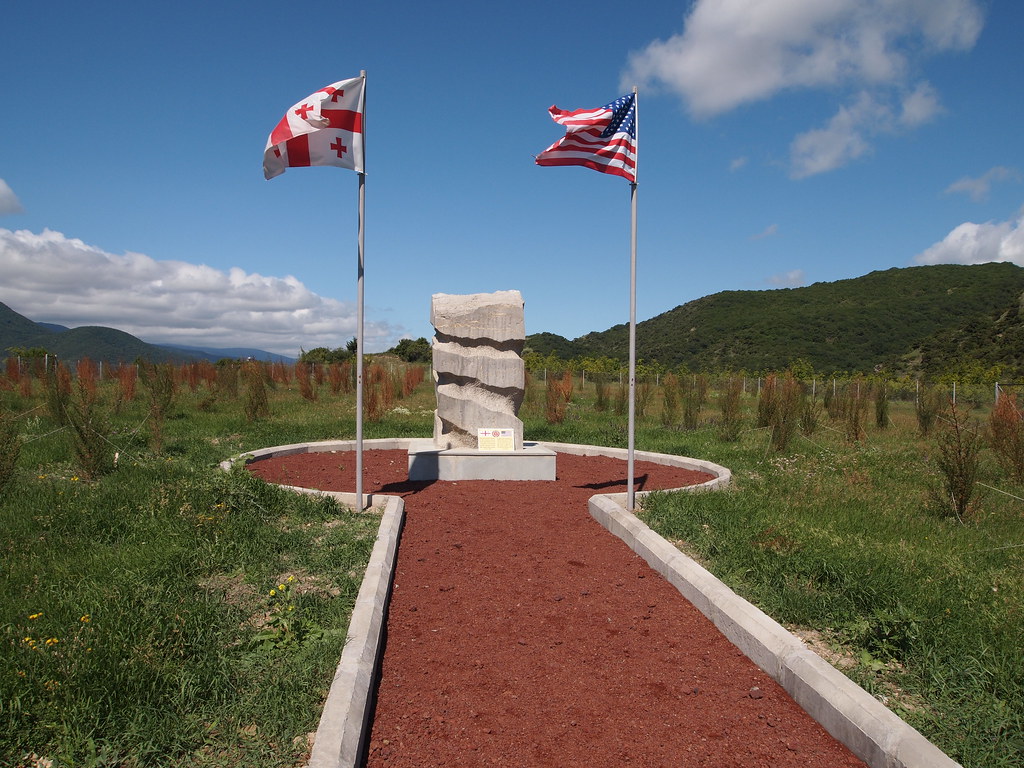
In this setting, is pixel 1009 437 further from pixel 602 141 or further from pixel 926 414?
pixel 602 141

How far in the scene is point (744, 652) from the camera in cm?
374

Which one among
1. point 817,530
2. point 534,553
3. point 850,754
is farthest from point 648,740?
point 817,530

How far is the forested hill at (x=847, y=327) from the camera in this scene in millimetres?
47656

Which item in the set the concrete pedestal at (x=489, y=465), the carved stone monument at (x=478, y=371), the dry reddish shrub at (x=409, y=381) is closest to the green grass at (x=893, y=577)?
the concrete pedestal at (x=489, y=465)

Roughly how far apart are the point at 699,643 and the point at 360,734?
6.75 feet

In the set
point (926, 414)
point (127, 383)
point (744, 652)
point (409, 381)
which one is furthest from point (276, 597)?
point (409, 381)

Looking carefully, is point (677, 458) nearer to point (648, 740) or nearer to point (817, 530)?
point (817, 530)

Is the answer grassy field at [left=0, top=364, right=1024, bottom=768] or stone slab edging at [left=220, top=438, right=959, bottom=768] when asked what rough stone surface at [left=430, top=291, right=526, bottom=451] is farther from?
stone slab edging at [left=220, top=438, right=959, bottom=768]

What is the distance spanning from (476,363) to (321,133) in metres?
3.76

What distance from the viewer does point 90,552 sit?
Answer: 4641mm

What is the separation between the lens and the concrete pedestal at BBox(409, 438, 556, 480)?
27.5 feet

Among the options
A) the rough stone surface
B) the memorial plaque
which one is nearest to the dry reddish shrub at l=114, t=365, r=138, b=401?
the rough stone surface

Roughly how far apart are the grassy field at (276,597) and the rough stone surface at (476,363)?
295 centimetres

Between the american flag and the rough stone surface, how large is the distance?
9.76ft
